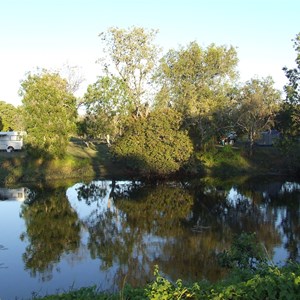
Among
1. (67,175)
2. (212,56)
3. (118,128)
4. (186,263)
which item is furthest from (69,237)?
(212,56)

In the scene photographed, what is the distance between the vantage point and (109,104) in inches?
1615

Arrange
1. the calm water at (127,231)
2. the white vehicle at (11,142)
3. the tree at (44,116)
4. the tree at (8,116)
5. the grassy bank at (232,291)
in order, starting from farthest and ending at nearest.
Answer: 1. the tree at (8,116)
2. the white vehicle at (11,142)
3. the tree at (44,116)
4. the calm water at (127,231)
5. the grassy bank at (232,291)

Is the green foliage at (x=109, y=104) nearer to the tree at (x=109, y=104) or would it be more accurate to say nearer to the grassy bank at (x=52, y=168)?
the tree at (x=109, y=104)

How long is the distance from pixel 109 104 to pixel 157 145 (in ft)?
28.9

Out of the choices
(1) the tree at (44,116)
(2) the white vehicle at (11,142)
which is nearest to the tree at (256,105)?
(1) the tree at (44,116)

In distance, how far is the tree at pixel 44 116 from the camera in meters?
34.4

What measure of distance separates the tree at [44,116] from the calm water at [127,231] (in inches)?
209

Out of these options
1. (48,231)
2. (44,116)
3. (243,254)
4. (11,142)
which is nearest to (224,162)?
(44,116)

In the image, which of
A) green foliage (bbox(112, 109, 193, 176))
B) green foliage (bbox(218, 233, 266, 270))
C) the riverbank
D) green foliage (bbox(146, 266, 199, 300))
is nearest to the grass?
the riverbank

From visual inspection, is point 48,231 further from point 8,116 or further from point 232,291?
point 8,116

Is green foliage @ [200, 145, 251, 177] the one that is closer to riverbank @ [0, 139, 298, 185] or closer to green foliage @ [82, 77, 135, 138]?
riverbank @ [0, 139, 298, 185]

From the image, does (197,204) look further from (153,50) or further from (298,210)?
(153,50)

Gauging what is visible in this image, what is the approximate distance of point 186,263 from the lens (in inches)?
544

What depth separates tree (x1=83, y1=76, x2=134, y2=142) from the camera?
40.9 metres
